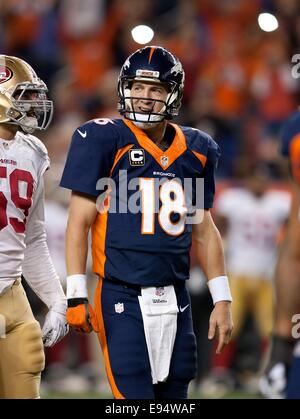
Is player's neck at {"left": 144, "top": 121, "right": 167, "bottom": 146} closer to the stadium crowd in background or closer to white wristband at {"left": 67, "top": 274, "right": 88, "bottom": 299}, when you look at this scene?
white wristband at {"left": 67, "top": 274, "right": 88, "bottom": 299}

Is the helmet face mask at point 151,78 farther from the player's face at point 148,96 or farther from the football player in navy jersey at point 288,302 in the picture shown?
the football player in navy jersey at point 288,302

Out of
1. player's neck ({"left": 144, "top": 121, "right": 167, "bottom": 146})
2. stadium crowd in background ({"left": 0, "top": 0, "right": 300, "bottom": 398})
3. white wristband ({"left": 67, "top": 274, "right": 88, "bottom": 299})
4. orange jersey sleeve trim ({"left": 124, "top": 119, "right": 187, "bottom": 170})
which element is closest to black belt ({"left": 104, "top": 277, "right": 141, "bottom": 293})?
white wristband ({"left": 67, "top": 274, "right": 88, "bottom": 299})

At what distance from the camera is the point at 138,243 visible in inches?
166

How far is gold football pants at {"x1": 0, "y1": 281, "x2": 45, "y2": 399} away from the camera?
4152 millimetres

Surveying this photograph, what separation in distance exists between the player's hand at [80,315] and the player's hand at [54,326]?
0.22 meters

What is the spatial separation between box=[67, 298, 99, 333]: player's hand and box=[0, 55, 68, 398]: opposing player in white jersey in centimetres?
19

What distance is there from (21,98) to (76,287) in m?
0.81

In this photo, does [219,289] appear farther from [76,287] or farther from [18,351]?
[18,351]

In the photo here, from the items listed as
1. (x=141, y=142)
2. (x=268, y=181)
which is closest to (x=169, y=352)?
(x=141, y=142)

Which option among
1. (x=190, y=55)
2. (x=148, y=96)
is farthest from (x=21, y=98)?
(x=190, y=55)

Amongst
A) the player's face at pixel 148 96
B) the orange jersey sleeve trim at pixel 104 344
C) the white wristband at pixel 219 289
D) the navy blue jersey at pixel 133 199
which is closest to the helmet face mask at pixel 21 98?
the navy blue jersey at pixel 133 199

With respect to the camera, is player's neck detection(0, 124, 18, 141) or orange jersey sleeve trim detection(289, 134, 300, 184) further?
player's neck detection(0, 124, 18, 141)
